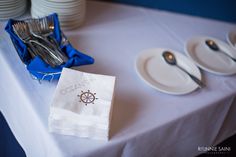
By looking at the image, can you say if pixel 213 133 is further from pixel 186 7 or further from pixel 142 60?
pixel 186 7

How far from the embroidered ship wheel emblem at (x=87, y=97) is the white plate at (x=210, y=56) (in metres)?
0.41

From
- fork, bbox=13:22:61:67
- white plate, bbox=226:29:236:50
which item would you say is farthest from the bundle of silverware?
white plate, bbox=226:29:236:50

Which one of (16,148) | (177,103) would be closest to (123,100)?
(177,103)

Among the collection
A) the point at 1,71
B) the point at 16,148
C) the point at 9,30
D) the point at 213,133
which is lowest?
the point at 16,148

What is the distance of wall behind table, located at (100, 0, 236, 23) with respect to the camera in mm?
1167

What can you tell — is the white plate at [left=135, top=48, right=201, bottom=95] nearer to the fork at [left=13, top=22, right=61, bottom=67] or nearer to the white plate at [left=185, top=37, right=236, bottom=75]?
the white plate at [left=185, top=37, right=236, bottom=75]

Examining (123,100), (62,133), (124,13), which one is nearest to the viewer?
(62,133)

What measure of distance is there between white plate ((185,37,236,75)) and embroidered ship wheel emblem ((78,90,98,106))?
405 millimetres

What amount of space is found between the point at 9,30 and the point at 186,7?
743 mm

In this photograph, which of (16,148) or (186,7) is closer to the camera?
(16,148)

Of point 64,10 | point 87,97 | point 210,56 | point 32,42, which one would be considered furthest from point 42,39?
point 210,56

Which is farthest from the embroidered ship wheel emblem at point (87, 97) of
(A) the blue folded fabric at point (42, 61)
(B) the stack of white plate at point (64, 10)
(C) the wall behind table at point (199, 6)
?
(C) the wall behind table at point (199, 6)

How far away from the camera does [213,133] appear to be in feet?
2.85

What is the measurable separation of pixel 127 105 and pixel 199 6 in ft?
2.29
